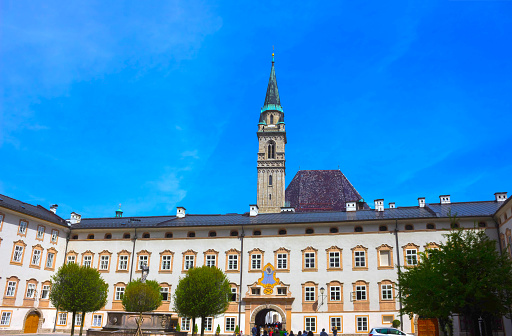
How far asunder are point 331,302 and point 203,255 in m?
13.7

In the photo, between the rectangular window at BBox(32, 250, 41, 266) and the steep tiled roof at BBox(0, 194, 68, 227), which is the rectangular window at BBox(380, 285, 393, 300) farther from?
the rectangular window at BBox(32, 250, 41, 266)

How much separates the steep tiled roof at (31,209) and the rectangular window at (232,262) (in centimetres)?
1878

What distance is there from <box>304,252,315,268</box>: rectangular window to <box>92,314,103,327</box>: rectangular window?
853 inches

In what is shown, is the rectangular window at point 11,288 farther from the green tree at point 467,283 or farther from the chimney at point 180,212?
the green tree at point 467,283

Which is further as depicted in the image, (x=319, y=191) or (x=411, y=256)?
(x=319, y=191)

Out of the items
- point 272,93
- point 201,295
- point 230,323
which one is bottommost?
point 230,323

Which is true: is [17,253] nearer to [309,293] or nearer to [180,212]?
[180,212]

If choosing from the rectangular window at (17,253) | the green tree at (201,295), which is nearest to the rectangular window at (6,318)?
the rectangular window at (17,253)

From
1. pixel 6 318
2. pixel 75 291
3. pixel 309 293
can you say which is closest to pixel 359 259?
pixel 309 293

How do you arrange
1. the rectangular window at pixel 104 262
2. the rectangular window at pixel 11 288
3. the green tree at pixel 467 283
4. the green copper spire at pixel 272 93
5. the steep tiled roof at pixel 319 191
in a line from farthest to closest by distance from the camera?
the green copper spire at pixel 272 93 → the steep tiled roof at pixel 319 191 → the rectangular window at pixel 104 262 → the rectangular window at pixel 11 288 → the green tree at pixel 467 283

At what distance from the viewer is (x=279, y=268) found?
46.2m

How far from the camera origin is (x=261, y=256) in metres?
46.8

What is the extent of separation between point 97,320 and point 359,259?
27.3 metres

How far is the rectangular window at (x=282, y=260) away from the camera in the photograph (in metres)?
46.2
